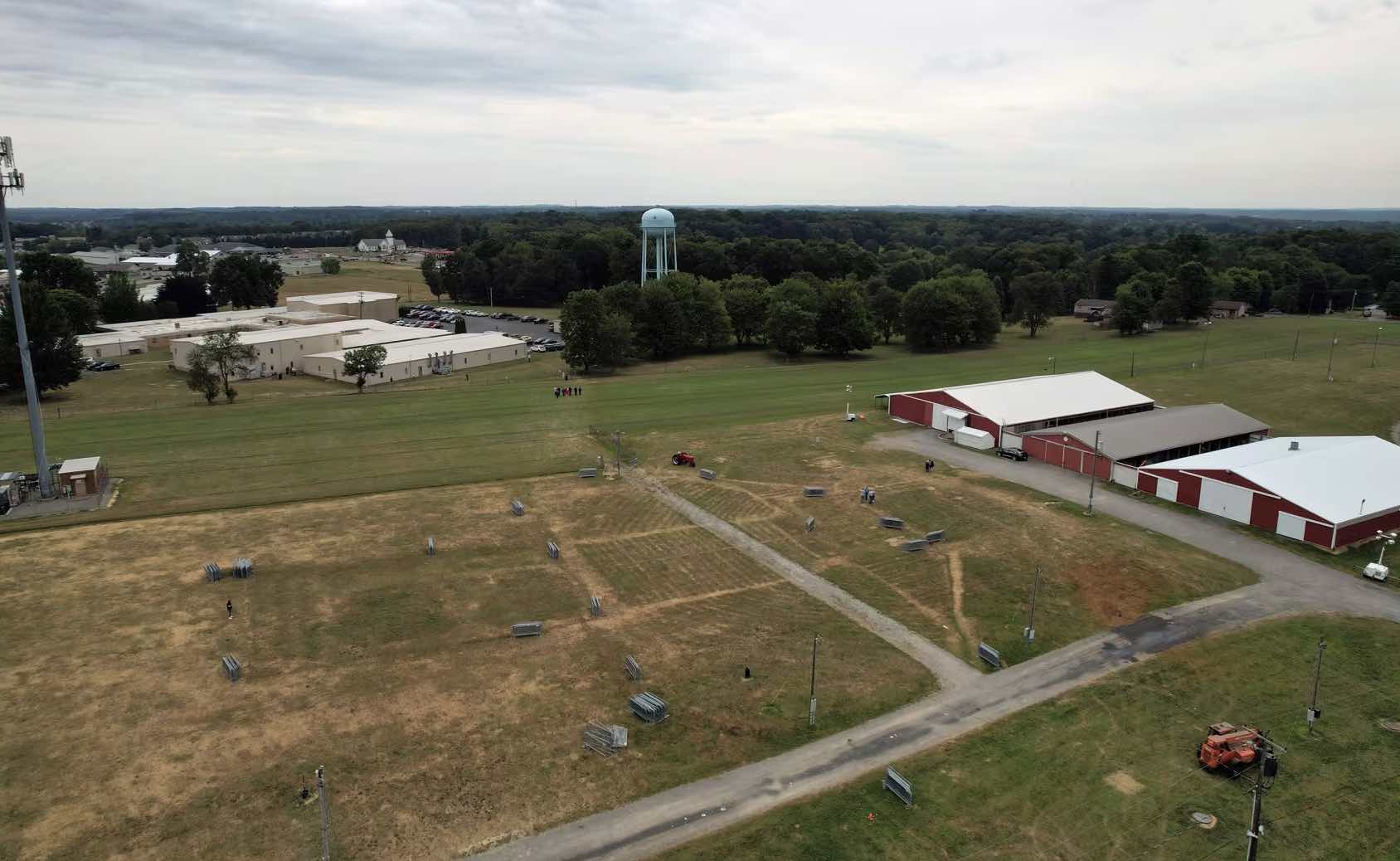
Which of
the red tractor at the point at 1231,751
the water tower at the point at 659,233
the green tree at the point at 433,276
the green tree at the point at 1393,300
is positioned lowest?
the red tractor at the point at 1231,751

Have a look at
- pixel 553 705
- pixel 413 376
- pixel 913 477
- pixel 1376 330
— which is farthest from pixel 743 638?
pixel 1376 330

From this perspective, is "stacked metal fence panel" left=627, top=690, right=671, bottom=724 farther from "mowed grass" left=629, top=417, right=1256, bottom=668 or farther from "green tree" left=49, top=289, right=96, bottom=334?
"green tree" left=49, top=289, right=96, bottom=334

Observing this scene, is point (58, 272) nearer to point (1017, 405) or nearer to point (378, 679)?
point (378, 679)

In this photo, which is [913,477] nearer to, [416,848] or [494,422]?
[494,422]

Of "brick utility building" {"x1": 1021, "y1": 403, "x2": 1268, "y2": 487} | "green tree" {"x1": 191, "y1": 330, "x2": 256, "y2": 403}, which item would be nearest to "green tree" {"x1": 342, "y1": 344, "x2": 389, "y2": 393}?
"green tree" {"x1": 191, "y1": 330, "x2": 256, "y2": 403}

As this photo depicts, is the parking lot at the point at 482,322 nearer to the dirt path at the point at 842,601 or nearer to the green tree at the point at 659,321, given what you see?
the green tree at the point at 659,321

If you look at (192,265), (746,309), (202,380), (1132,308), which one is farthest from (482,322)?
(1132,308)

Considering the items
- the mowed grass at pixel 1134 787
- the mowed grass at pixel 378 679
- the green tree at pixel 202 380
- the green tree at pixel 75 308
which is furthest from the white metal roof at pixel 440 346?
the mowed grass at pixel 1134 787
